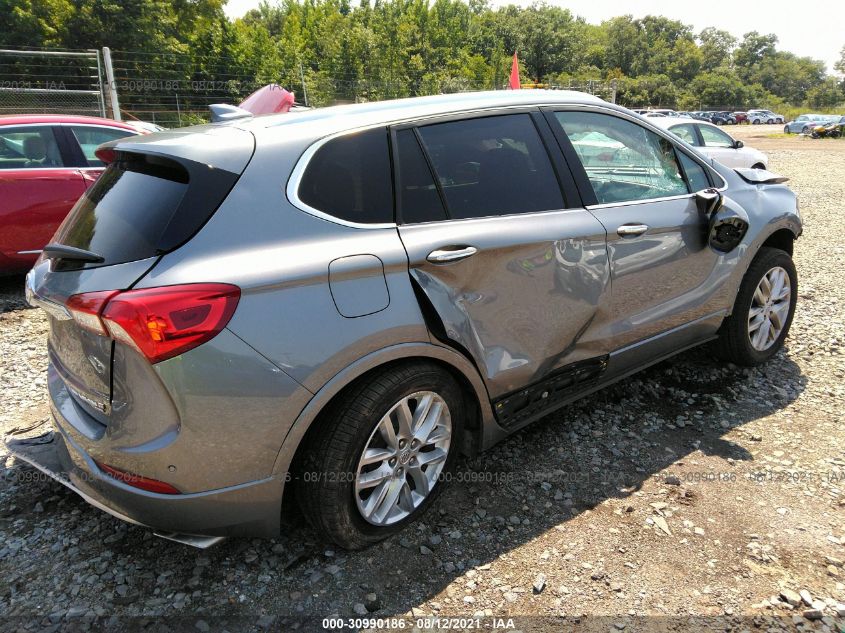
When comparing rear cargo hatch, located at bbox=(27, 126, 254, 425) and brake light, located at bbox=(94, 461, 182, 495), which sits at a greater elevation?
Result: rear cargo hatch, located at bbox=(27, 126, 254, 425)

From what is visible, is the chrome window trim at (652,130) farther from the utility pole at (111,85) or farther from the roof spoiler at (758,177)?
the utility pole at (111,85)

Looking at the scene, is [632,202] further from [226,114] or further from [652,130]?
[226,114]

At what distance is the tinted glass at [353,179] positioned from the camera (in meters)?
2.24

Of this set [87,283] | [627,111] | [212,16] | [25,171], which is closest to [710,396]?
[627,111]

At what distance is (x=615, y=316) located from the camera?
3.10 m

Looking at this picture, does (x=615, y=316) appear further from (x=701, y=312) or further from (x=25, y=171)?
(x=25, y=171)

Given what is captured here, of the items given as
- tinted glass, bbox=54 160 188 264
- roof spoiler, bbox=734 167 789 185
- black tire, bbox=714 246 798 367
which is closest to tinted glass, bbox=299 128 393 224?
tinted glass, bbox=54 160 188 264

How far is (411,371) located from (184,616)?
120 centimetres

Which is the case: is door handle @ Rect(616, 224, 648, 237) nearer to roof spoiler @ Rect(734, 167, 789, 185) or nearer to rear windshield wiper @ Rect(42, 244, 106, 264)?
roof spoiler @ Rect(734, 167, 789, 185)

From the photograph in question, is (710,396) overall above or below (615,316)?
below

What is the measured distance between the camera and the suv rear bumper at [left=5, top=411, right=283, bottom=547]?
80.7 inches

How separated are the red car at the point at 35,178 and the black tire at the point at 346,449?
4.67 meters

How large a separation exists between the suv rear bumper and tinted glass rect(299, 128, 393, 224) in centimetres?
102

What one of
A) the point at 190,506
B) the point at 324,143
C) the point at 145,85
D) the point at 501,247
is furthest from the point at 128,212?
the point at 145,85
